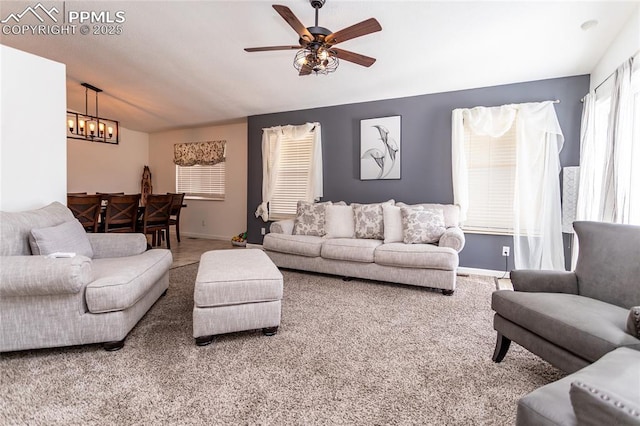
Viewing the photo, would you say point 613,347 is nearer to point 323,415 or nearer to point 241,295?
point 323,415

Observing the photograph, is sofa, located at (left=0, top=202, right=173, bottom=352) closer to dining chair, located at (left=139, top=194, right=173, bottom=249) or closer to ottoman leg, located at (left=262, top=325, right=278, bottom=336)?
ottoman leg, located at (left=262, top=325, right=278, bottom=336)

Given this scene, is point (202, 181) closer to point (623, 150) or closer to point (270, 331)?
point (270, 331)

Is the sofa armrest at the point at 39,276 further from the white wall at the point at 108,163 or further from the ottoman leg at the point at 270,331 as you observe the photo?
the white wall at the point at 108,163

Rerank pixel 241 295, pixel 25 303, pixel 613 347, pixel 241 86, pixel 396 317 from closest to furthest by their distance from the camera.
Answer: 1. pixel 613 347
2. pixel 25 303
3. pixel 241 295
4. pixel 396 317
5. pixel 241 86

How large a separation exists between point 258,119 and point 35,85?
132 inches

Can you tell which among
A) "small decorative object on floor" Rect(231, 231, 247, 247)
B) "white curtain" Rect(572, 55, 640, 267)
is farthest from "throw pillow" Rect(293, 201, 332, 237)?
"white curtain" Rect(572, 55, 640, 267)

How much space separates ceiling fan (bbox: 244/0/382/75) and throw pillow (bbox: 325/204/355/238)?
2.00 metres

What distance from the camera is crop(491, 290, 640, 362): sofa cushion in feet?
4.40

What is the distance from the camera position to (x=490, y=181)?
4020 mm

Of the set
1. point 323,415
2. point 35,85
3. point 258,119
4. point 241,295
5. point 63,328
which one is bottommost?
point 323,415

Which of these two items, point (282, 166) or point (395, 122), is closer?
point (395, 122)

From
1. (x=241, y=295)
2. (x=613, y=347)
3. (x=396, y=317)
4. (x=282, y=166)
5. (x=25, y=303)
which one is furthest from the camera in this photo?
(x=282, y=166)

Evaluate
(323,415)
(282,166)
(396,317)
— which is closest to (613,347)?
(323,415)

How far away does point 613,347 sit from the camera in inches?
50.9
